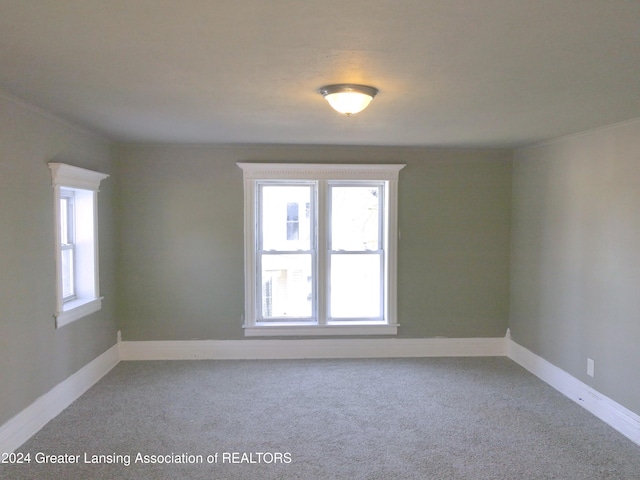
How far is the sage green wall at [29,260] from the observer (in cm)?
297

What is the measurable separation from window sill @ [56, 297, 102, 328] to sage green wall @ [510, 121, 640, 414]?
14.0 feet

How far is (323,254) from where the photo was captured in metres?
5.13

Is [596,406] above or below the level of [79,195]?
below

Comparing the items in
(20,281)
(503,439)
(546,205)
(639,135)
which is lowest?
(503,439)

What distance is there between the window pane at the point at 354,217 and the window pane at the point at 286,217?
31 cm

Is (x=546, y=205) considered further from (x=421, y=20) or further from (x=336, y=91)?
(x=421, y=20)

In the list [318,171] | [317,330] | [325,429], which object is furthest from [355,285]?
[325,429]

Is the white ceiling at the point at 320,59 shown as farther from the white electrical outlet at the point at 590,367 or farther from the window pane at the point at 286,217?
the white electrical outlet at the point at 590,367

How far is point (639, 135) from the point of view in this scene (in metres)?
3.33

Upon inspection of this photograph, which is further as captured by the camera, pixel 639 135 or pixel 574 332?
pixel 574 332

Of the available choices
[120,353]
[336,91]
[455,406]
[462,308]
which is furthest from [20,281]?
[462,308]

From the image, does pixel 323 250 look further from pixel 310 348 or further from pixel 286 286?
pixel 310 348

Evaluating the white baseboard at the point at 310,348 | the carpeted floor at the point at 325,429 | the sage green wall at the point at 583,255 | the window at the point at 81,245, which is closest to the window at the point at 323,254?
the white baseboard at the point at 310,348

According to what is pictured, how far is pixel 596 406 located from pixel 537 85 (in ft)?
8.83
